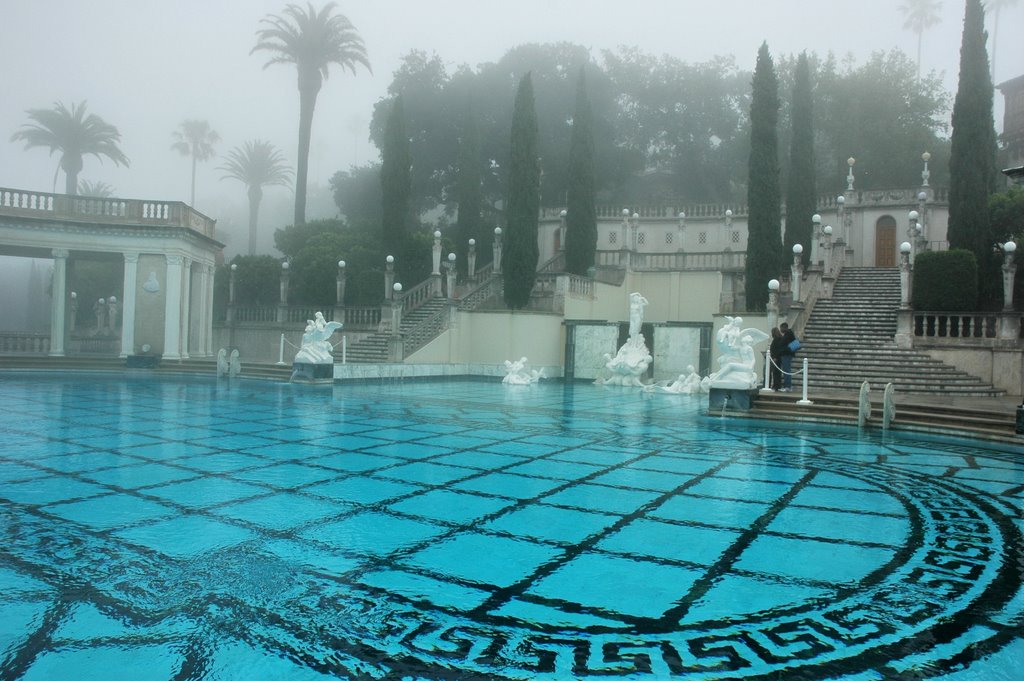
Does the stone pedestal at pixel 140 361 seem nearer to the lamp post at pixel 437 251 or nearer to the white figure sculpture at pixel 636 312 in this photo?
the lamp post at pixel 437 251

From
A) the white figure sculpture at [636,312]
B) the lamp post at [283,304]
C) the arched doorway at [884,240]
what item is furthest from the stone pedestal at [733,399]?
the arched doorway at [884,240]

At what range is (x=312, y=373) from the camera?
66.9 feet

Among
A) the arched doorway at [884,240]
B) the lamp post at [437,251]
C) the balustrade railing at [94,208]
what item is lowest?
the lamp post at [437,251]

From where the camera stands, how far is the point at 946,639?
3.62 meters

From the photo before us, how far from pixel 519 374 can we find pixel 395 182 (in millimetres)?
13055

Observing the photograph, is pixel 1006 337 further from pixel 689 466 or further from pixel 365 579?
pixel 365 579

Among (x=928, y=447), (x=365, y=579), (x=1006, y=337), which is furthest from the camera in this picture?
(x=1006, y=337)

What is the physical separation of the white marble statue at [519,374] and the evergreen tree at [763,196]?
30.4 ft

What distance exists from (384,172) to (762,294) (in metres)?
Answer: 17.2

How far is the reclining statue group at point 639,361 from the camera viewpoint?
1468 centimetres

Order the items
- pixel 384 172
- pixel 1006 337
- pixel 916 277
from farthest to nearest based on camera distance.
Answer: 1. pixel 384 172
2. pixel 916 277
3. pixel 1006 337

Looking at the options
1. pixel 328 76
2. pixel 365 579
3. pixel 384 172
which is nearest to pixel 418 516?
pixel 365 579

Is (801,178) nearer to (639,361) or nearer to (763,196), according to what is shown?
(763,196)

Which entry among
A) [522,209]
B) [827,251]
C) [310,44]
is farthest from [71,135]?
[827,251]
